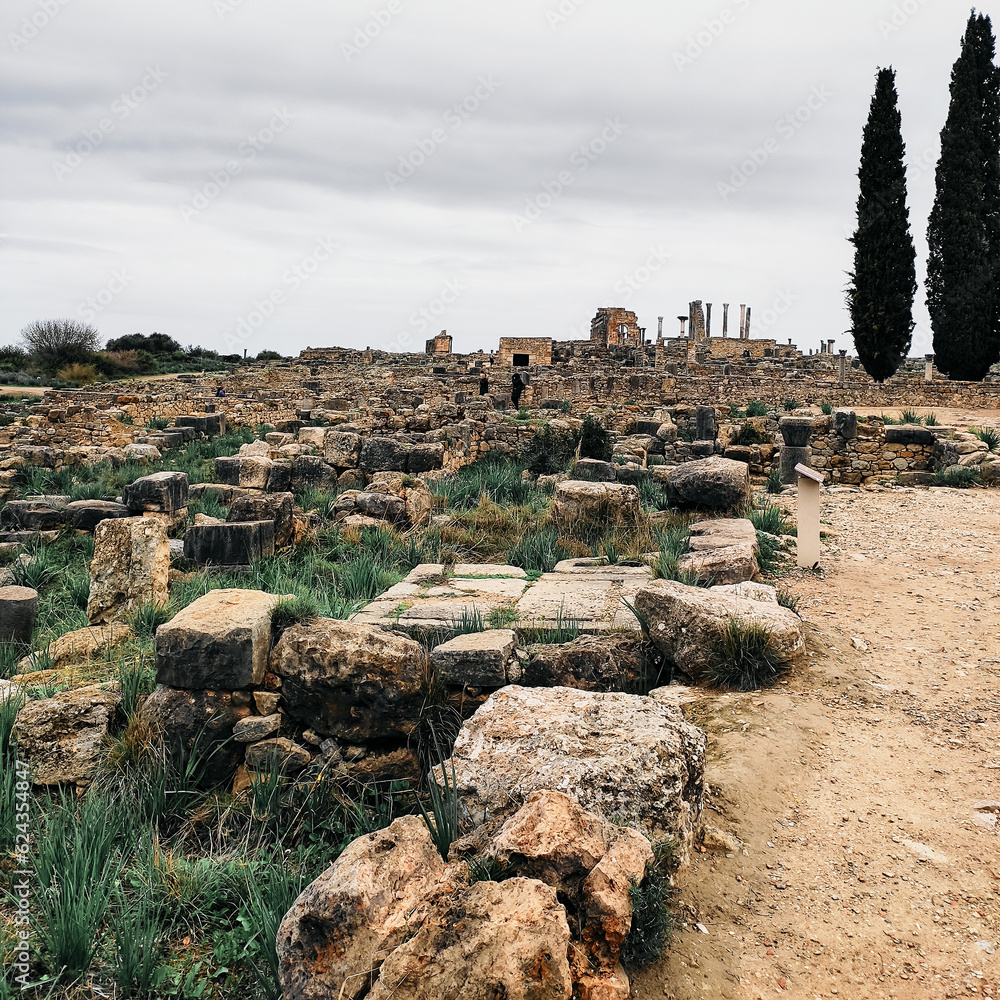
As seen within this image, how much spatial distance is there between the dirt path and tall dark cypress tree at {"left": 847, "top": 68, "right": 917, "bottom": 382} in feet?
81.0

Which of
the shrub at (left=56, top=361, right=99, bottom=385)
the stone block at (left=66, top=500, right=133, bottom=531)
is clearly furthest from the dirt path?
the shrub at (left=56, top=361, right=99, bottom=385)

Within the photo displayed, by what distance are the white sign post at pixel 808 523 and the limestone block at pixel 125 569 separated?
19.2ft

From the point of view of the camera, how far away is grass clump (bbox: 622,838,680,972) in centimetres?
256

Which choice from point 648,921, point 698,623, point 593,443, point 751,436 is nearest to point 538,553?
point 698,623

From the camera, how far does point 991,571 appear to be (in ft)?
23.1

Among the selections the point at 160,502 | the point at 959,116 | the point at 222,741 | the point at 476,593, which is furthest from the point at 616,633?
the point at 959,116

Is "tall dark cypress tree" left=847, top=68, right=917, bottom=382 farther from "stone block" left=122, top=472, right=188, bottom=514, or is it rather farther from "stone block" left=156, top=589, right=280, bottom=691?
"stone block" left=156, top=589, right=280, bottom=691

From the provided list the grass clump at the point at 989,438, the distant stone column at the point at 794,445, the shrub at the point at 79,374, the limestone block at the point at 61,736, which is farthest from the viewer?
the shrub at the point at 79,374

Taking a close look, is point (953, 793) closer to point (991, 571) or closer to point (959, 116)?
point (991, 571)

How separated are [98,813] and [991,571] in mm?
7177

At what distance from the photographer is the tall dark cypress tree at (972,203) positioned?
25719 millimetres

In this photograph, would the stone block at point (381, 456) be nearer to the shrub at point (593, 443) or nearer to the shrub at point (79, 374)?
the shrub at point (593, 443)

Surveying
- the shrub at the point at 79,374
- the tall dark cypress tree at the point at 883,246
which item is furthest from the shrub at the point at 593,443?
the shrub at the point at 79,374

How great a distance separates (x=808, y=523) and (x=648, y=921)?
539 centimetres
